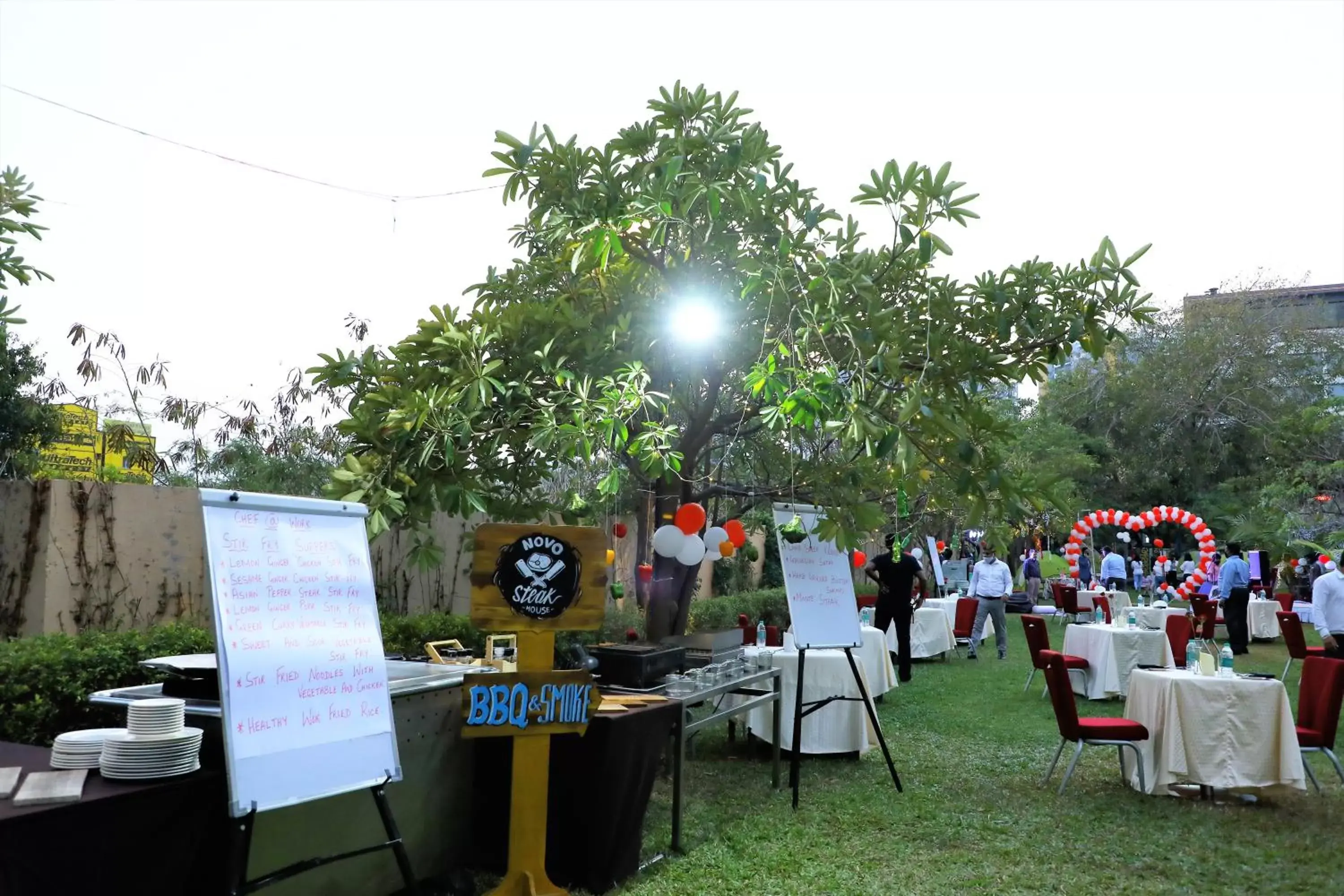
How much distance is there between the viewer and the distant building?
10.1 metres

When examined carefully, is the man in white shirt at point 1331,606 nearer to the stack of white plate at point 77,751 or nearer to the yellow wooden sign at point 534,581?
the yellow wooden sign at point 534,581

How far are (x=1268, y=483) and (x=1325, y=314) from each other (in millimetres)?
8818

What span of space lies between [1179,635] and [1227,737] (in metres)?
4.15

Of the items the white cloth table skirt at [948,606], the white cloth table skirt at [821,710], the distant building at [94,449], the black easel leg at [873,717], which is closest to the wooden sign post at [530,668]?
the black easel leg at [873,717]

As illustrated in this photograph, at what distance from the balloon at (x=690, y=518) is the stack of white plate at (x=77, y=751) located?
3134 mm

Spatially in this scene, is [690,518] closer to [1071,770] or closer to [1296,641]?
[1071,770]

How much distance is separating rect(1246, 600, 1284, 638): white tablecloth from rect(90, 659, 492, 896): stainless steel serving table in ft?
47.7

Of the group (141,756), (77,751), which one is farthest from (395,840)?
(77,751)

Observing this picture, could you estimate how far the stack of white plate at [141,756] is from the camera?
2.79 metres

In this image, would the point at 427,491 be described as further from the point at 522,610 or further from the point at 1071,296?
the point at 1071,296

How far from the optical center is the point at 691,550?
18.5 ft

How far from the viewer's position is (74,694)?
4105 mm

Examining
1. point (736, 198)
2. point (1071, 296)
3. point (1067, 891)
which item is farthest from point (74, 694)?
point (1071, 296)

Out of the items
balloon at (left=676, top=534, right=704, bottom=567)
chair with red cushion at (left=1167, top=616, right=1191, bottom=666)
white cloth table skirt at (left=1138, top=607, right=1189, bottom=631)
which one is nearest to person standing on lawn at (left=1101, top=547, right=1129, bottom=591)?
white cloth table skirt at (left=1138, top=607, right=1189, bottom=631)
